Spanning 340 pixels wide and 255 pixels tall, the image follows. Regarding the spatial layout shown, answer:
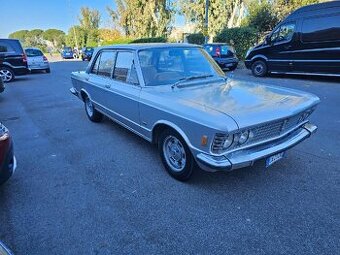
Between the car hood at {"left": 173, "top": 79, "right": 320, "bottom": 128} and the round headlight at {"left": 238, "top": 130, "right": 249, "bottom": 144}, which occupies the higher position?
the car hood at {"left": 173, "top": 79, "right": 320, "bottom": 128}

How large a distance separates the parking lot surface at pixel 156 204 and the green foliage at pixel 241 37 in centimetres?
1536

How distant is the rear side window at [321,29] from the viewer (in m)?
9.69

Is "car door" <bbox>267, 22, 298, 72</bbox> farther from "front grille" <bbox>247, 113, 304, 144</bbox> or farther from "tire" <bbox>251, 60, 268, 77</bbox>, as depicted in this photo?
"front grille" <bbox>247, 113, 304, 144</bbox>

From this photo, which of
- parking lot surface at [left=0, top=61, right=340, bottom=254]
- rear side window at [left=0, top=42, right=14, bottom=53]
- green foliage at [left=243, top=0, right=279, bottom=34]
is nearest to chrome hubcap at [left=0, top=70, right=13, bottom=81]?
rear side window at [left=0, top=42, right=14, bottom=53]

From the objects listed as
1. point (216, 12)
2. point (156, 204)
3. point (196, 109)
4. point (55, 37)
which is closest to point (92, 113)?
point (156, 204)

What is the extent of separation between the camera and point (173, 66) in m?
4.27

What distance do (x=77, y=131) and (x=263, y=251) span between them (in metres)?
4.54

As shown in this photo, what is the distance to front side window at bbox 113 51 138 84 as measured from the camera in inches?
167

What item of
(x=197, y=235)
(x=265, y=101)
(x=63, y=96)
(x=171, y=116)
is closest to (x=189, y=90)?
(x=171, y=116)

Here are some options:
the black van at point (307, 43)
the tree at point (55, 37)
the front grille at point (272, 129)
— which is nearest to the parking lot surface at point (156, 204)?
the front grille at point (272, 129)

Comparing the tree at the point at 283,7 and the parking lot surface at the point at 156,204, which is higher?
the tree at the point at 283,7

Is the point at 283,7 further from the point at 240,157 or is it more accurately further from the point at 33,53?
the point at 240,157

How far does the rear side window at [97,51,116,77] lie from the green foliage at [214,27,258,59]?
15647 mm

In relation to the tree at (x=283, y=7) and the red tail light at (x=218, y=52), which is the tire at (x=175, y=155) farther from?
the tree at (x=283, y=7)
